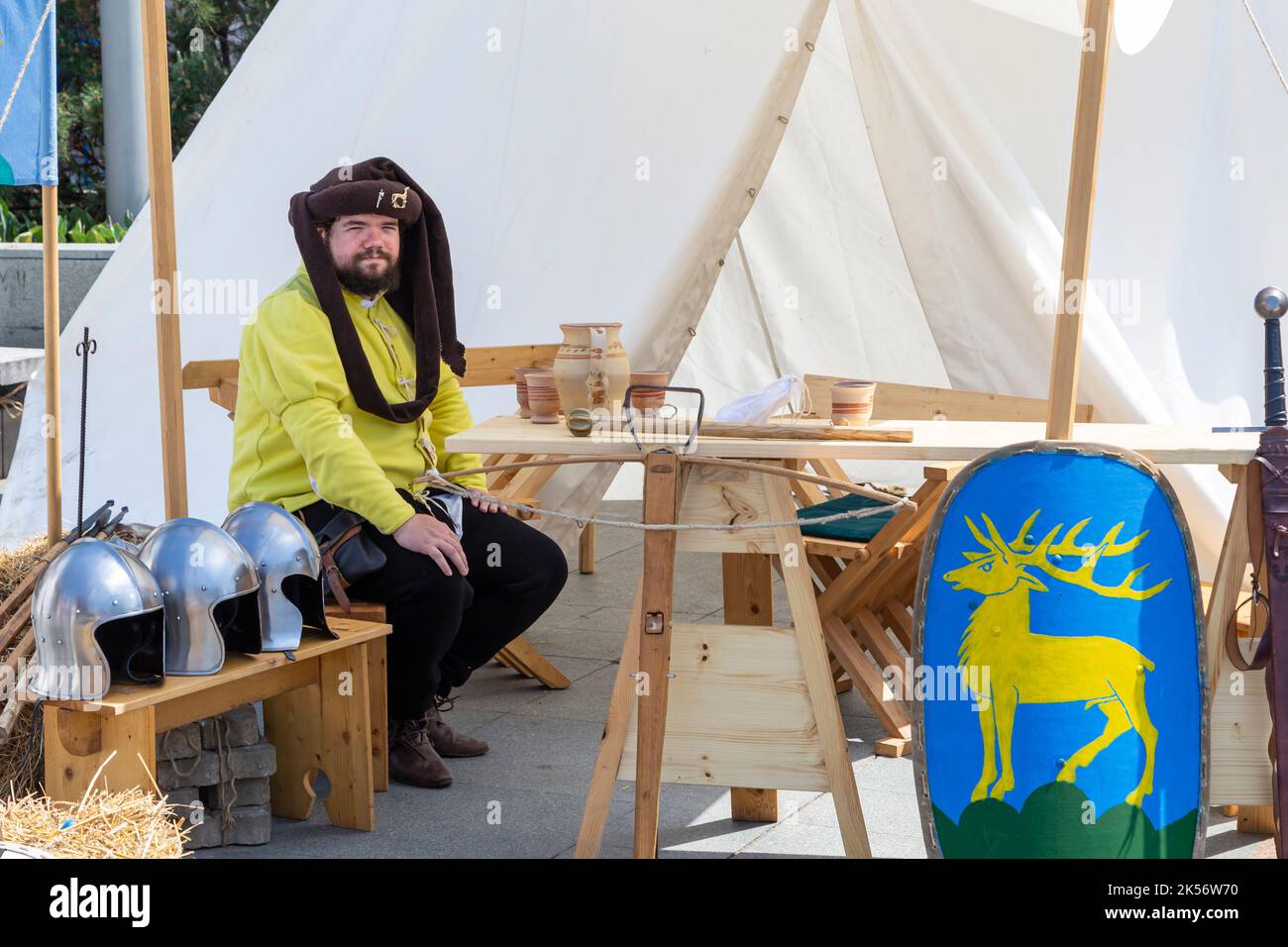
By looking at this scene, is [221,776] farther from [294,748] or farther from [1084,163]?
[1084,163]

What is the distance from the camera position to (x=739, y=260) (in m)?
6.52

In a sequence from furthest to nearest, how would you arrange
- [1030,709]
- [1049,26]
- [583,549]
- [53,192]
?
[583,549], [1049,26], [53,192], [1030,709]

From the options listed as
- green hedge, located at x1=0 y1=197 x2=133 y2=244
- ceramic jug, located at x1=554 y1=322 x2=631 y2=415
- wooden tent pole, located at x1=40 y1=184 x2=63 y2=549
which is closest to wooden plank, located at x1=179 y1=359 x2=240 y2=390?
wooden tent pole, located at x1=40 y1=184 x2=63 y2=549

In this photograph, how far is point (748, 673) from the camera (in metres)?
2.80

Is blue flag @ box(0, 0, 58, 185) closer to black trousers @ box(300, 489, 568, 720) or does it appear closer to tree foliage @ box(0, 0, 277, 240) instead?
black trousers @ box(300, 489, 568, 720)

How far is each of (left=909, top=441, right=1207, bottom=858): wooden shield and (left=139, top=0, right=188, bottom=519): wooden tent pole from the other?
159 centimetres

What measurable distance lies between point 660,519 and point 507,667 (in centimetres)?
175

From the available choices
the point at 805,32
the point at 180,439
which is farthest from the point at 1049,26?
the point at 180,439

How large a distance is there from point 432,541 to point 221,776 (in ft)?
2.14

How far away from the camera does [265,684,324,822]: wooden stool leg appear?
3.17 metres

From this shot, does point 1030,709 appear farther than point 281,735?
No

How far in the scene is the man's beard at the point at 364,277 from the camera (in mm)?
3418
